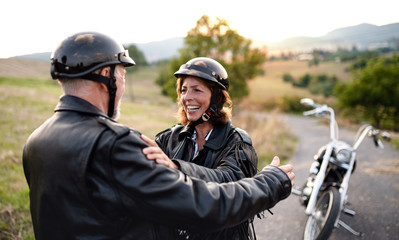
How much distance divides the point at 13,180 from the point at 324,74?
60.9m

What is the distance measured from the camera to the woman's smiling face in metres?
2.84

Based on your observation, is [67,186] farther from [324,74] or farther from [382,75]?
[324,74]

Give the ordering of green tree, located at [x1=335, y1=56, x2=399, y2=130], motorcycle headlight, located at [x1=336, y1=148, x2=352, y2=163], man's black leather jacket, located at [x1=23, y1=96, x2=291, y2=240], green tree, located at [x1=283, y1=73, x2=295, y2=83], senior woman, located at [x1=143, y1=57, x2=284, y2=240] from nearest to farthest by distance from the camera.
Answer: man's black leather jacket, located at [x1=23, y1=96, x2=291, y2=240] < senior woman, located at [x1=143, y1=57, x2=284, y2=240] < motorcycle headlight, located at [x1=336, y1=148, x2=352, y2=163] < green tree, located at [x1=335, y1=56, x2=399, y2=130] < green tree, located at [x1=283, y1=73, x2=295, y2=83]

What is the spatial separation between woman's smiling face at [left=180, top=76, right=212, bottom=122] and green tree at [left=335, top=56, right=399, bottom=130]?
79.3 feet

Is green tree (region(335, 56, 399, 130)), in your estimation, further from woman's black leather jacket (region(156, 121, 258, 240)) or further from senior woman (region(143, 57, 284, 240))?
woman's black leather jacket (region(156, 121, 258, 240))

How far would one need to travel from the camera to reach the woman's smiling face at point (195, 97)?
9.32 feet

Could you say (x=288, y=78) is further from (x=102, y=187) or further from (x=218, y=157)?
(x=102, y=187)

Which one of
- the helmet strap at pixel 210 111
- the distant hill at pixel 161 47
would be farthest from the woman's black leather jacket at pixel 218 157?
the distant hill at pixel 161 47

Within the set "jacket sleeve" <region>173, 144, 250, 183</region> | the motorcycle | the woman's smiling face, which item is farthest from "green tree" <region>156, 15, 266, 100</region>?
"jacket sleeve" <region>173, 144, 250, 183</region>

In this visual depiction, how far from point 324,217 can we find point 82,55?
12.7 feet

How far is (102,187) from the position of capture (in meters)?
1.32

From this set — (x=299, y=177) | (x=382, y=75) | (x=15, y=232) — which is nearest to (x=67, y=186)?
(x=15, y=232)

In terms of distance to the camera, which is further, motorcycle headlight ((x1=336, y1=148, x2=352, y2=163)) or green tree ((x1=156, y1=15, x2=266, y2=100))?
green tree ((x1=156, y1=15, x2=266, y2=100))

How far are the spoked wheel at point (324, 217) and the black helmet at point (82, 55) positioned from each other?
325 centimetres
